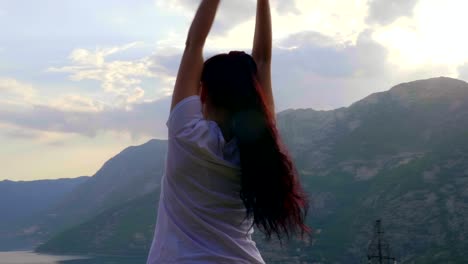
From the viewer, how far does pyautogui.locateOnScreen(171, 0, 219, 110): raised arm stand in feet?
6.82

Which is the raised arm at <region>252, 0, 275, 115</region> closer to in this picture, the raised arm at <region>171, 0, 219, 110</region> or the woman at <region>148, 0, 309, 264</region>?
the woman at <region>148, 0, 309, 264</region>

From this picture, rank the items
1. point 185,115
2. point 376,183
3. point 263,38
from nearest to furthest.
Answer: point 185,115, point 263,38, point 376,183

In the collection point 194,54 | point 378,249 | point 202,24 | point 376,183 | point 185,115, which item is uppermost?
point 376,183

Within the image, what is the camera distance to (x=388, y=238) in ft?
273

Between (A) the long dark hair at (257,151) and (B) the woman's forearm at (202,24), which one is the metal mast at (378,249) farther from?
(B) the woman's forearm at (202,24)

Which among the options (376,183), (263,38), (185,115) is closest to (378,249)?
(263,38)

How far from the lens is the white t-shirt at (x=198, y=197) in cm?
202

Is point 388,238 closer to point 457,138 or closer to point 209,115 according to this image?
point 457,138

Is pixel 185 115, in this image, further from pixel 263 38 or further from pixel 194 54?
pixel 263 38

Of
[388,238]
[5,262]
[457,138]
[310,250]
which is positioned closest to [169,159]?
[388,238]

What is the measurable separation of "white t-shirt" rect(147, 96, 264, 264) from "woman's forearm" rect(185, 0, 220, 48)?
211mm

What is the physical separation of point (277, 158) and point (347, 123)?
139m

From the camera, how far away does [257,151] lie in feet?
6.91

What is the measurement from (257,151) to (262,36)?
62 centimetres
